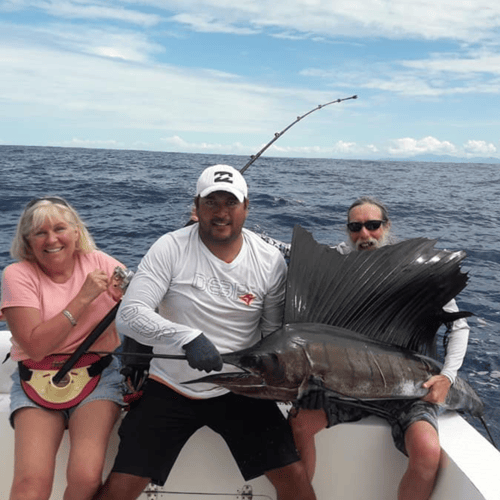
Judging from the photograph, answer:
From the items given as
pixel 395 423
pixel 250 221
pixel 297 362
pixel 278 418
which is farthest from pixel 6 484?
pixel 250 221

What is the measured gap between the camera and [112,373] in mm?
1874

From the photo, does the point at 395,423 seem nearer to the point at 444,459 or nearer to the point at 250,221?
the point at 444,459

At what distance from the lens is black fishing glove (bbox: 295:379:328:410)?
1590mm

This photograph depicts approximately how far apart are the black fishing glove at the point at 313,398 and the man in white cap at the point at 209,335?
0.60 feet

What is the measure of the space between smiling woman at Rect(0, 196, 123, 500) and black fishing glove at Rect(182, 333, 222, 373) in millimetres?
435

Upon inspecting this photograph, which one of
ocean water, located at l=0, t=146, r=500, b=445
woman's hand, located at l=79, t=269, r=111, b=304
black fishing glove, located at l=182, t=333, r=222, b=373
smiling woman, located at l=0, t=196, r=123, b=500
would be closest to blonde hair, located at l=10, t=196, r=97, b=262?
smiling woman, located at l=0, t=196, r=123, b=500

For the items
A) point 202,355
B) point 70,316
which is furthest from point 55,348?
point 202,355

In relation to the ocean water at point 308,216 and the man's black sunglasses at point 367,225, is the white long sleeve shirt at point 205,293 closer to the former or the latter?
the man's black sunglasses at point 367,225

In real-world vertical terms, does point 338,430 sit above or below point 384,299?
below

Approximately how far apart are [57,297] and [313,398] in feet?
2.90

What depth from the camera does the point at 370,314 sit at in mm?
1862

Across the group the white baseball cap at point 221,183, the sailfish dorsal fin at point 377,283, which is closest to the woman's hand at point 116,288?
the white baseball cap at point 221,183

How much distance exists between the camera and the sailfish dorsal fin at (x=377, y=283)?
5.92 ft

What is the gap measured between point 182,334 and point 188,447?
1.79ft
